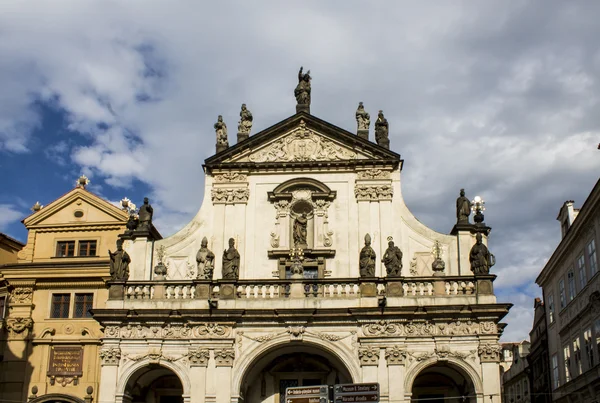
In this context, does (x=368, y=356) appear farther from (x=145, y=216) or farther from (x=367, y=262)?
(x=145, y=216)

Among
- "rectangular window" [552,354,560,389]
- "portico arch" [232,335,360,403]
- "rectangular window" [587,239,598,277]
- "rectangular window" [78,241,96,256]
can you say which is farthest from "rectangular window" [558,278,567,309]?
"rectangular window" [78,241,96,256]

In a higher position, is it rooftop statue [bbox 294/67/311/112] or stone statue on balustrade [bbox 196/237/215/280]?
rooftop statue [bbox 294/67/311/112]

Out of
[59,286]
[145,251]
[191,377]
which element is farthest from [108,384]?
[59,286]

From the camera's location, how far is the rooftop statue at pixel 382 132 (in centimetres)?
2897

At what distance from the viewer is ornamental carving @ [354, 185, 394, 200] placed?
2798 cm

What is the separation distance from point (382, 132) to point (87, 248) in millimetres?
13815

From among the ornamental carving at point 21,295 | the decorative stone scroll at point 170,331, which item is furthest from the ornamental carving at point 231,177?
the ornamental carving at point 21,295

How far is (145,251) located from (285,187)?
6023mm

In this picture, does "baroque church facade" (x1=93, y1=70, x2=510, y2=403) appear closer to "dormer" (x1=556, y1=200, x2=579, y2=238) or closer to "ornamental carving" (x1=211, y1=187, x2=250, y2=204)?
"ornamental carving" (x1=211, y1=187, x2=250, y2=204)

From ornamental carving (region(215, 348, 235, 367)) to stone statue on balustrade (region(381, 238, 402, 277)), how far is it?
6.16m

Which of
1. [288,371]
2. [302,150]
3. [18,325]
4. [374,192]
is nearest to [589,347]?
[374,192]

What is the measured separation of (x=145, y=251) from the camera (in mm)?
27547

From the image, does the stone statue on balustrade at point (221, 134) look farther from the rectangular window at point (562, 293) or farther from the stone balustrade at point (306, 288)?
the rectangular window at point (562, 293)

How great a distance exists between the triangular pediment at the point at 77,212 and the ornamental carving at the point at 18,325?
435cm
